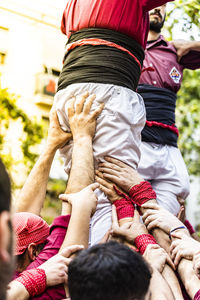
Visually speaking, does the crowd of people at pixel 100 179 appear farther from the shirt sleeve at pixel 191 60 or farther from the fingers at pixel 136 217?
the shirt sleeve at pixel 191 60

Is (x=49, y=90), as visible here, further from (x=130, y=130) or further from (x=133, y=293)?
(x=133, y=293)

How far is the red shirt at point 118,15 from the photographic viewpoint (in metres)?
2.69

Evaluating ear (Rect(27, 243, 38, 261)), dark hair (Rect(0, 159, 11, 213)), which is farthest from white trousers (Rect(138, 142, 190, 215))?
dark hair (Rect(0, 159, 11, 213))

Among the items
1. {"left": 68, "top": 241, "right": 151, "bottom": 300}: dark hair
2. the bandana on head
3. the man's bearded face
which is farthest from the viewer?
the man's bearded face

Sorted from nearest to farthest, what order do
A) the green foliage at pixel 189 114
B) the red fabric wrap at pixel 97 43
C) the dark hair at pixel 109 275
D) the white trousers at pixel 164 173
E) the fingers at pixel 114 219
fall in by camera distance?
the dark hair at pixel 109 275 → the fingers at pixel 114 219 → the red fabric wrap at pixel 97 43 → the white trousers at pixel 164 173 → the green foliage at pixel 189 114

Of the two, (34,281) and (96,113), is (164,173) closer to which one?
(96,113)

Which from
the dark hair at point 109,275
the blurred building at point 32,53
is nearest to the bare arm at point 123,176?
the dark hair at point 109,275

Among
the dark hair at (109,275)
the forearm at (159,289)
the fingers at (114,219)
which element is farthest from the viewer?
the fingers at (114,219)

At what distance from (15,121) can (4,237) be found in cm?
1014

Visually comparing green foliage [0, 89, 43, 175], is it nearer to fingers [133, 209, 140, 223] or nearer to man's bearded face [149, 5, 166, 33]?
man's bearded face [149, 5, 166, 33]

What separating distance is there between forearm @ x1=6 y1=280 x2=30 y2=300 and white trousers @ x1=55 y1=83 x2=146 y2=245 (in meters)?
0.80

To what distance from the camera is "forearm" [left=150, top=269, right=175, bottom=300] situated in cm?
210

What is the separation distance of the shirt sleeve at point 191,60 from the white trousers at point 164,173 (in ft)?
2.33

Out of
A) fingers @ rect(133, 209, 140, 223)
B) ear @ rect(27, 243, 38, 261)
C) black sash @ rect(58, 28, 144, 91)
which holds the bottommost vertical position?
ear @ rect(27, 243, 38, 261)
